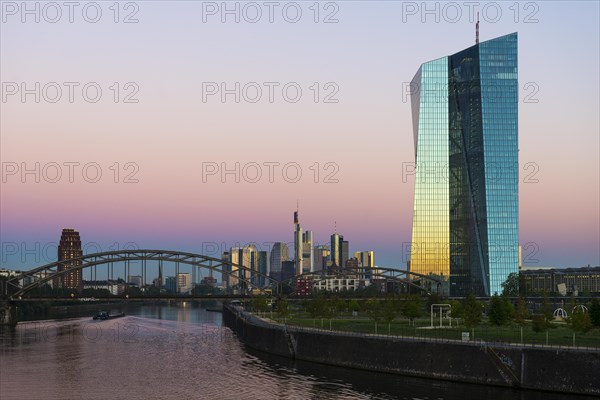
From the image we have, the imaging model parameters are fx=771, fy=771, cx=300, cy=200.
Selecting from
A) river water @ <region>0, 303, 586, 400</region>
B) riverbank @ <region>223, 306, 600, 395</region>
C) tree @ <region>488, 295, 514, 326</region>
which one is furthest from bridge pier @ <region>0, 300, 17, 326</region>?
tree @ <region>488, 295, 514, 326</region>

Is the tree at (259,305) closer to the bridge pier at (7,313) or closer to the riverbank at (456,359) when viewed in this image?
the bridge pier at (7,313)

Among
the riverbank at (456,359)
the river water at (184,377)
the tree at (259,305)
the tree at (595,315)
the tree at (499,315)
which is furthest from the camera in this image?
the tree at (259,305)

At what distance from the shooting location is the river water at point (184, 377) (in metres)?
66.4

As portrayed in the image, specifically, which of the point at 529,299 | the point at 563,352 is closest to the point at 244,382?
the point at 563,352

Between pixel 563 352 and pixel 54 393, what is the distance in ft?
144

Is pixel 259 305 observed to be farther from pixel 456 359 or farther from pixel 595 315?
pixel 456 359

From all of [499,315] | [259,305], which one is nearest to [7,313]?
[259,305]

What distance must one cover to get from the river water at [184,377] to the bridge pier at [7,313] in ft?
186

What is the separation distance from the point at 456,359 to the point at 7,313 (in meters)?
134

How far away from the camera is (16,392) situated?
228 feet

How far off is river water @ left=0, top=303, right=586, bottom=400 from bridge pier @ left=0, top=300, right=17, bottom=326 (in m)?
56.8

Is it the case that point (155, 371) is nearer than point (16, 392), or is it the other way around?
point (16, 392)

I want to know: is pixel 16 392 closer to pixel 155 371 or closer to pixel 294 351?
pixel 155 371

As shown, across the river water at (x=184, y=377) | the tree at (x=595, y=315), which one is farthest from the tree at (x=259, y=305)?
the tree at (x=595, y=315)
